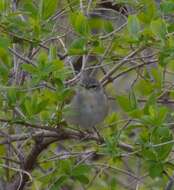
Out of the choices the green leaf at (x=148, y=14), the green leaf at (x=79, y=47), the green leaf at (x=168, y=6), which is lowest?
the green leaf at (x=79, y=47)

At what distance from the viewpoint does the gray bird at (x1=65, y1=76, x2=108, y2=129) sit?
12.9 feet

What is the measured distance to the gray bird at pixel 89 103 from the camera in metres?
3.92

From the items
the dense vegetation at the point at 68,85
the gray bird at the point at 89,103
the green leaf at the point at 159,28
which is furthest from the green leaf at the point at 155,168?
the gray bird at the point at 89,103

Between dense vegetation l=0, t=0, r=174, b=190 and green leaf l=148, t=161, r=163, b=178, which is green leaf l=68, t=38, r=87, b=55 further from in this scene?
green leaf l=148, t=161, r=163, b=178

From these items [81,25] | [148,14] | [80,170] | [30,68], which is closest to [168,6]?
[148,14]

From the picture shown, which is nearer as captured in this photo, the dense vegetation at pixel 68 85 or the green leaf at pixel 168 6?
the dense vegetation at pixel 68 85

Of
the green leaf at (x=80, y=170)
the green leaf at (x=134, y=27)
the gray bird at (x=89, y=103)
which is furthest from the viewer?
the gray bird at (x=89, y=103)

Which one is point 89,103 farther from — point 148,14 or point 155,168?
point 155,168

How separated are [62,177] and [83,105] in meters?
1.04

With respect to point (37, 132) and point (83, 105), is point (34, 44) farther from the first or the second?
point (83, 105)

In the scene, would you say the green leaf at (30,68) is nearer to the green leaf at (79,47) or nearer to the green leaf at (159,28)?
the green leaf at (79,47)

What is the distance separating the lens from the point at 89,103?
163 inches

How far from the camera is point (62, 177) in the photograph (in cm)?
305

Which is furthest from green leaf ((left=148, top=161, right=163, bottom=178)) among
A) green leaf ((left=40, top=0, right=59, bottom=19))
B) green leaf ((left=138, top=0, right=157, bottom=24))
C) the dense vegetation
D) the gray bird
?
the gray bird
